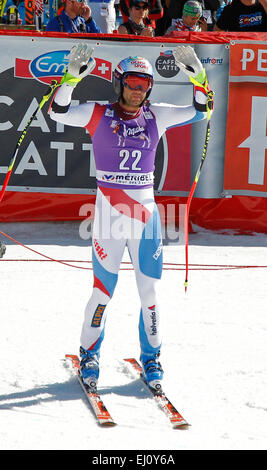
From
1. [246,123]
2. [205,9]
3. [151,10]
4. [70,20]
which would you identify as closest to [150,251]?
[246,123]

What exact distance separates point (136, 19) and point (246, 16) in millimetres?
1572

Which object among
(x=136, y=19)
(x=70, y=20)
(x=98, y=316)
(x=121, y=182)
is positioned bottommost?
(x=98, y=316)

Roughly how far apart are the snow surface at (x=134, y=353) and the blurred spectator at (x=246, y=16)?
341 cm

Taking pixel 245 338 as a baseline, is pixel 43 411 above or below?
below

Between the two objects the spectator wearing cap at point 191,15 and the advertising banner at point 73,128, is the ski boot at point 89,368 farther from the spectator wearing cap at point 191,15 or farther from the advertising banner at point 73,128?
the spectator wearing cap at point 191,15

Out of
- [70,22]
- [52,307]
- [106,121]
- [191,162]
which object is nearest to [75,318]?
[52,307]

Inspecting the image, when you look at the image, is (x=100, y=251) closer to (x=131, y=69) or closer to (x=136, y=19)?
(x=131, y=69)

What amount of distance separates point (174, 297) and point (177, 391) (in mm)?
2186

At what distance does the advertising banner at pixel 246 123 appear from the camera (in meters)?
9.31

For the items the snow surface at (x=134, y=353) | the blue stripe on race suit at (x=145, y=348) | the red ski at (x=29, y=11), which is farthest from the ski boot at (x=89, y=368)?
the red ski at (x=29, y=11)

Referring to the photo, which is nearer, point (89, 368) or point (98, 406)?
point (98, 406)

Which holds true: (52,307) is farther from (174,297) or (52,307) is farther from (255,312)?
(255,312)

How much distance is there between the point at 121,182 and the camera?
520cm

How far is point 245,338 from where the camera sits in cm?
636
